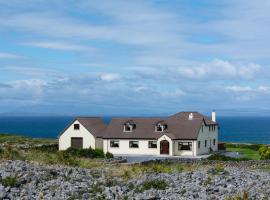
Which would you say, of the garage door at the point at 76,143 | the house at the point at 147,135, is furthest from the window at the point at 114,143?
the garage door at the point at 76,143

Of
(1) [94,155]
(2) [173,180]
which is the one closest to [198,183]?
(2) [173,180]

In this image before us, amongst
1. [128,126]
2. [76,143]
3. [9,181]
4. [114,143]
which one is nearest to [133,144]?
[114,143]

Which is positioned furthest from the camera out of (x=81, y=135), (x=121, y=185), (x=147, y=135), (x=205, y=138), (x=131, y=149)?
(x=205, y=138)

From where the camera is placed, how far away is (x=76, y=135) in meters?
72.1

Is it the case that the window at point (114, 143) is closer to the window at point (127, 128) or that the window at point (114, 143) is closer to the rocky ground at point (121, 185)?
the window at point (127, 128)

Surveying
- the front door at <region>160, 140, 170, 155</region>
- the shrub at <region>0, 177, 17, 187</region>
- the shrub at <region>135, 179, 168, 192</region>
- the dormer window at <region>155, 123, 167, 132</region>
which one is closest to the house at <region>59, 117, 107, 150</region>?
the dormer window at <region>155, 123, 167, 132</region>

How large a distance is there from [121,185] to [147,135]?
50213 mm

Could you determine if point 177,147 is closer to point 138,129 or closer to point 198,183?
point 138,129

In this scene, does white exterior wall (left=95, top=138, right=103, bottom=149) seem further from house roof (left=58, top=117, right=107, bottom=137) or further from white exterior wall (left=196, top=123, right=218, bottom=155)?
white exterior wall (left=196, top=123, right=218, bottom=155)

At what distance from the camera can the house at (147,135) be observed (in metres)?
68.2

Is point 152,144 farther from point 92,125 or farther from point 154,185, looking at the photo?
point 154,185

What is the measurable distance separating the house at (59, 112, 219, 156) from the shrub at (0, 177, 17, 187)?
4954 centimetres

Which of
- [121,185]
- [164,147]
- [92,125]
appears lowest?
[164,147]

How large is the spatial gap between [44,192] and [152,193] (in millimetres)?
3668
